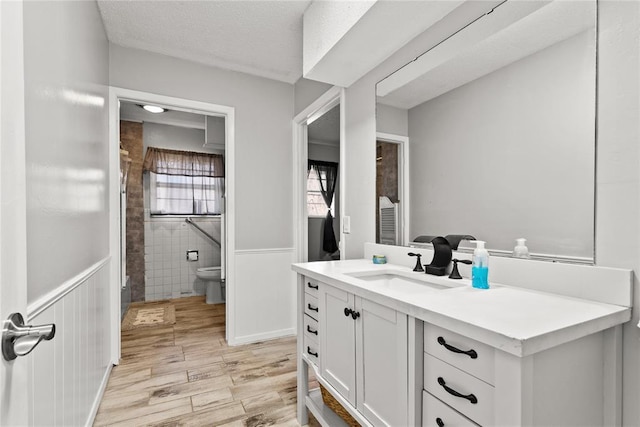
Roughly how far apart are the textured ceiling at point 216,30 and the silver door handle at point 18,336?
84.6 inches

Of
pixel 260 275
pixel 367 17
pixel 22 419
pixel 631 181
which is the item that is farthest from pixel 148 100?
pixel 631 181

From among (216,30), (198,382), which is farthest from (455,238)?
(216,30)

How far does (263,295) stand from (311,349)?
143 centimetres

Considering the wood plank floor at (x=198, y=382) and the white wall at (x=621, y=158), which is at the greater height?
the white wall at (x=621, y=158)

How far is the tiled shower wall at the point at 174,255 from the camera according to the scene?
453cm

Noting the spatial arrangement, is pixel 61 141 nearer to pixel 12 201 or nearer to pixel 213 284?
pixel 12 201

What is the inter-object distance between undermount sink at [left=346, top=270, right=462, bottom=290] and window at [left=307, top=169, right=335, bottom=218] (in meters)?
3.22

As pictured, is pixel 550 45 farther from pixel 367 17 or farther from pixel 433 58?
pixel 367 17

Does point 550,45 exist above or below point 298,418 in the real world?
above

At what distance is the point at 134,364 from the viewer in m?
2.57

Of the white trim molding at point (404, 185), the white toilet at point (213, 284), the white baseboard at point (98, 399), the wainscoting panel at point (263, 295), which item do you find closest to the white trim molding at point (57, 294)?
the white baseboard at point (98, 399)

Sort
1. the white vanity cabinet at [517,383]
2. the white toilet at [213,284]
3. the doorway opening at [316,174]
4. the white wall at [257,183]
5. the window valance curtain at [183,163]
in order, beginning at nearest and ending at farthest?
1. the white vanity cabinet at [517,383]
2. the white wall at [257,183]
3. the doorway opening at [316,174]
4. the white toilet at [213,284]
5. the window valance curtain at [183,163]

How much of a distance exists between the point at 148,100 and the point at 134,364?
2.15 meters

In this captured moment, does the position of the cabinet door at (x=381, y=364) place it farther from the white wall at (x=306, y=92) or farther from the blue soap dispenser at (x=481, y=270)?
the white wall at (x=306, y=92)
